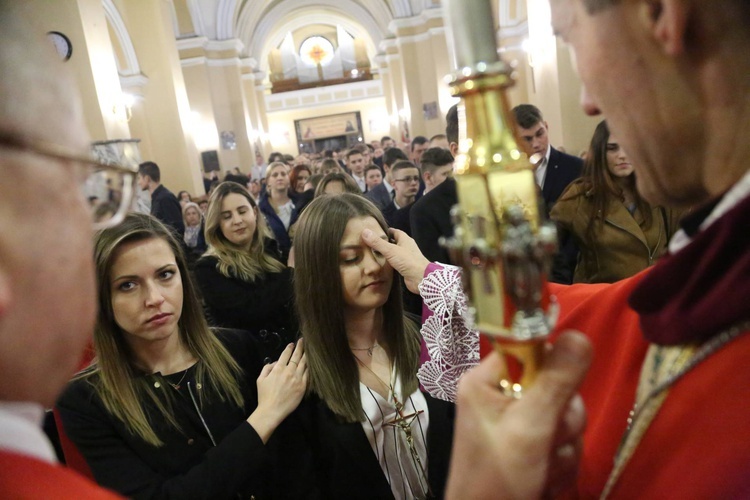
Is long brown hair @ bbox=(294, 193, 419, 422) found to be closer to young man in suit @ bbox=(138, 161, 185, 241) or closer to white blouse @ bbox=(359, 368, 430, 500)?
white blouse @ bbox=(359, 368, 430, 500)

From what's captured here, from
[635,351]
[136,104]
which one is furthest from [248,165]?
[635,351]

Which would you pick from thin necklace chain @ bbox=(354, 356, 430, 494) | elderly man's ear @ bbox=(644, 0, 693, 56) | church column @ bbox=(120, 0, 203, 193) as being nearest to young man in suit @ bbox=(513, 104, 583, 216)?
thin necklace chain @ bbox=(354, 356, 430, 494)

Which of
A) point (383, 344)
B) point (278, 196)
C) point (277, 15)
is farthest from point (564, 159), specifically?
point (277, 15)

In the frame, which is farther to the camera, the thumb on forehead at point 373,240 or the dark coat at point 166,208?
the dark coat at point 166,208

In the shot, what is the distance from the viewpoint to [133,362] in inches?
69.1

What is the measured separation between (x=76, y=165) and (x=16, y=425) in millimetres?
267

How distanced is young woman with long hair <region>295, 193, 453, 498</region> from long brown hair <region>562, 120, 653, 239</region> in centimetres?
118

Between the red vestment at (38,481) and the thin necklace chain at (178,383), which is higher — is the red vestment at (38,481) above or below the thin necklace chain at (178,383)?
above

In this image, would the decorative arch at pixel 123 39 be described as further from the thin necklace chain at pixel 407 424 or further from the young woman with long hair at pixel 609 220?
the thin necklace chain at pixel 407 424

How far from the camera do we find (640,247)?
2463mm

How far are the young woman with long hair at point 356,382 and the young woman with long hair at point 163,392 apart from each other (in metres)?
→ 0.11

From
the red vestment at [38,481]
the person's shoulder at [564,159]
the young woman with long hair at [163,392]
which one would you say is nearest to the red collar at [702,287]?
the red vestment at [38,481]

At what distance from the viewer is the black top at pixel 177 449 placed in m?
1.52

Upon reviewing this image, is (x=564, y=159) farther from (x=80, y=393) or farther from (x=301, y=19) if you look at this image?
(x=301, y=19)
